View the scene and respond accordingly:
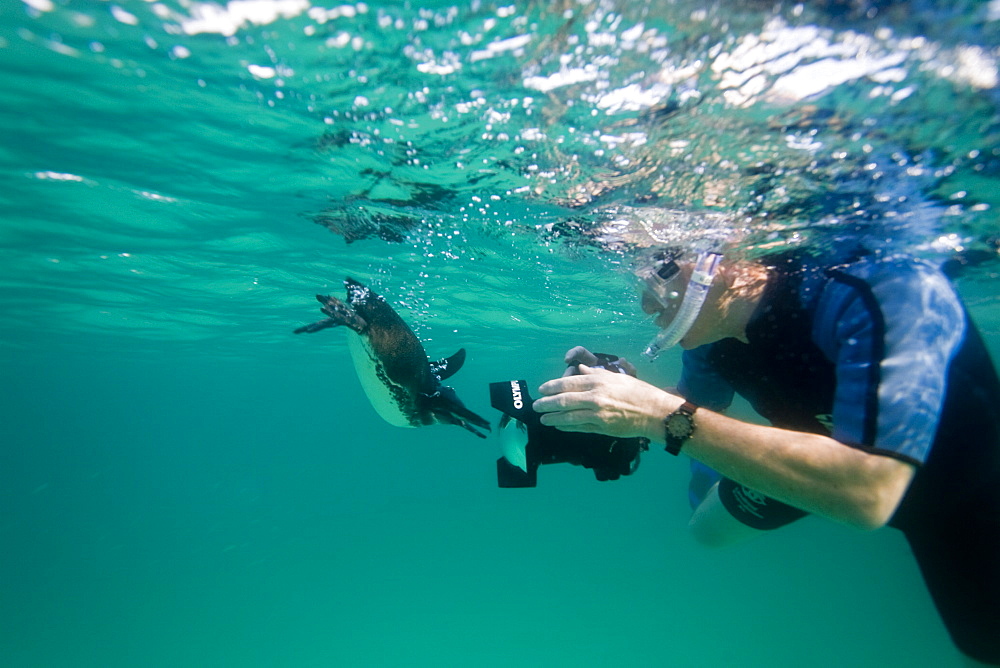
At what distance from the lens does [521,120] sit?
194 inches

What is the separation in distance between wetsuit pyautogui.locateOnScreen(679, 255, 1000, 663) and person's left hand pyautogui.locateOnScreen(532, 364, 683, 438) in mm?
886

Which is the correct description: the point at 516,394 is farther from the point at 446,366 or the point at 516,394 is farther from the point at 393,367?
the point at 446,366

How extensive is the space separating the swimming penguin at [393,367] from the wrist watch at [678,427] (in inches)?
63.9

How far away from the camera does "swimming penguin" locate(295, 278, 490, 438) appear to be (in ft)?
12.6

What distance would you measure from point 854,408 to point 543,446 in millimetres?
1724

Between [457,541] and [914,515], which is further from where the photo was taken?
[457,541]

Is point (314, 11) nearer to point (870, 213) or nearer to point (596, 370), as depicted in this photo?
point (596, 370)

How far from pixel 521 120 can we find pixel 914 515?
4.74 m

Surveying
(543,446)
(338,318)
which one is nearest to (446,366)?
(338,318)

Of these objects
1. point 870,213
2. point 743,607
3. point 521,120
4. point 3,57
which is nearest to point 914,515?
point 870,213

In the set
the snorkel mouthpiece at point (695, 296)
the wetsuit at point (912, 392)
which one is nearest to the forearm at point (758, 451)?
the wetsuit at point (912, 392)

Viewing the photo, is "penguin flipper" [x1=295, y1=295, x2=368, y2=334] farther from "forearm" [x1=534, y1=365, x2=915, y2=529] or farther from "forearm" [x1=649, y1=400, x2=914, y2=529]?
"forearm" [x1=649, y1=400, x2=914, y2=529]

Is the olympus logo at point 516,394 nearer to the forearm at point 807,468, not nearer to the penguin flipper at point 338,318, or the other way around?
the forearm at point 807,468

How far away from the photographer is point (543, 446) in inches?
122
